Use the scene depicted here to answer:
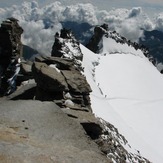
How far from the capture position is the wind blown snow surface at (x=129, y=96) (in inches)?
2003

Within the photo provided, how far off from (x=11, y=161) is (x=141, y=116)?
198 feet

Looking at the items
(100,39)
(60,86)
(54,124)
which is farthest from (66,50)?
(100,39)

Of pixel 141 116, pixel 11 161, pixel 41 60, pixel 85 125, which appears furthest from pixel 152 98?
pixel 11 161

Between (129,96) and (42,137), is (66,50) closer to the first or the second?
(129,96)

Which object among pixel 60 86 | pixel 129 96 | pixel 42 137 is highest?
pixel 60 86

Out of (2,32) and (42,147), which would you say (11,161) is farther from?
(2,32)

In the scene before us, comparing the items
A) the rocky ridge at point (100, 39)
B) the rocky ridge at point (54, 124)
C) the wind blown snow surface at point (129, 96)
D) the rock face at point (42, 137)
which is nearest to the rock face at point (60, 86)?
the rocky ridge at point (54, 124)

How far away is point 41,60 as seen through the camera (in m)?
34.5

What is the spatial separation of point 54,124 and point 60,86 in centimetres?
623

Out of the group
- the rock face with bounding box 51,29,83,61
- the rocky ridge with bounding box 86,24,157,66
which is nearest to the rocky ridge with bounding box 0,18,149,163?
the rock face with bounding box 51,29,83,61

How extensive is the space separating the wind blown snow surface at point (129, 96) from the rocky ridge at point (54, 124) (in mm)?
15444

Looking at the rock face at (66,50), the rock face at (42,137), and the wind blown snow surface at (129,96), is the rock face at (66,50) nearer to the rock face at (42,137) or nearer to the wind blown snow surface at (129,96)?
the wind blown snow surface at (129,96)

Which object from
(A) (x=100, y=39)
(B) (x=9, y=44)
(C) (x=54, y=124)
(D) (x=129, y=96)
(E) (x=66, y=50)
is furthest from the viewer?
(A) (x=100, y=39)

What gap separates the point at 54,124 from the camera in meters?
22.2
